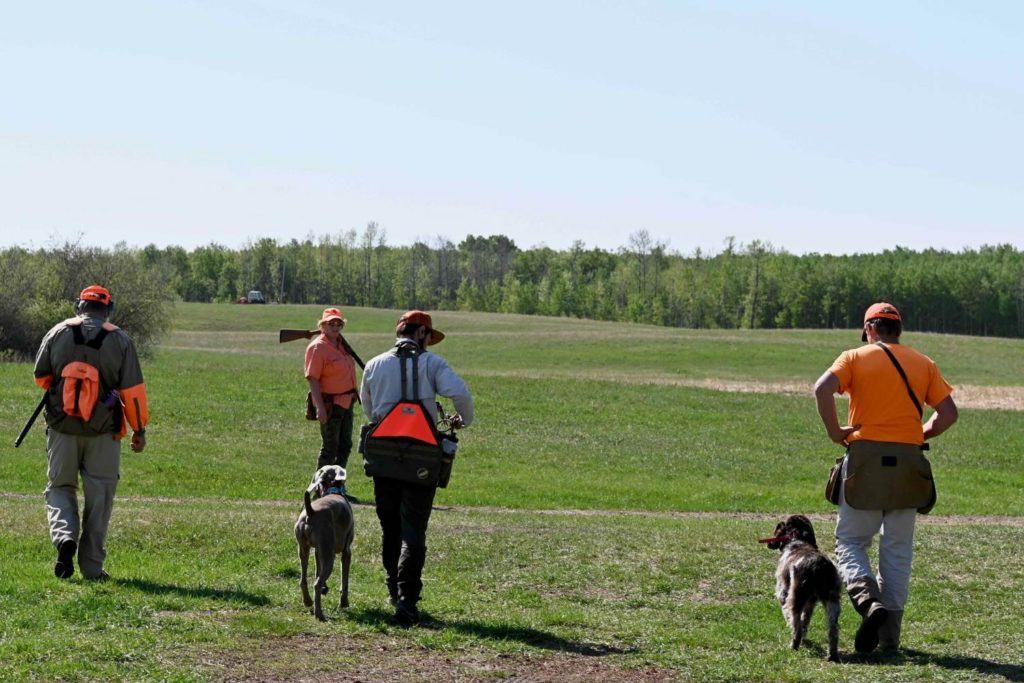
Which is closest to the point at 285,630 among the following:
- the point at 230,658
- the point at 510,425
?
the point at 230,658

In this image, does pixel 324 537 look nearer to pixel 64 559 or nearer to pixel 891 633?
pixel 64 559

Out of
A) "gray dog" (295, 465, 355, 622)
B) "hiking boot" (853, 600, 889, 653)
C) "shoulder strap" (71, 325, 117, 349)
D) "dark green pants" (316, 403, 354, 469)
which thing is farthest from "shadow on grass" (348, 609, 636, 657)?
"dark green pants" (316, 403, 354, 469)

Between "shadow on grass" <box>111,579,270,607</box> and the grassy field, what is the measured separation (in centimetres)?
3

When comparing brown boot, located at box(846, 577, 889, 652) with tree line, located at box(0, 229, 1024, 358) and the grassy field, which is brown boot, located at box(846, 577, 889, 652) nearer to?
the grassy field

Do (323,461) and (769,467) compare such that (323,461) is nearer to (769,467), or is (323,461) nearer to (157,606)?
(157,606)

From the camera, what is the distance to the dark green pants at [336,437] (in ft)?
51.3

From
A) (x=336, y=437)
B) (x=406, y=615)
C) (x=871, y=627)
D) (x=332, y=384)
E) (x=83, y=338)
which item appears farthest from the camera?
(x=336, y=437)

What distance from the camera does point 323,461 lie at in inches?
626

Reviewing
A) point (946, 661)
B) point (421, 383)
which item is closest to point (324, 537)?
point (421, 383)

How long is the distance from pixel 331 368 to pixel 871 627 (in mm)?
8523

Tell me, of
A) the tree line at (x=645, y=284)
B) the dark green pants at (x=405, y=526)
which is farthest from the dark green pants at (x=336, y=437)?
the tree line at (x=645, y=284)

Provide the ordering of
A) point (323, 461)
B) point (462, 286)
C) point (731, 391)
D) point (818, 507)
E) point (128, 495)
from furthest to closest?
point (462, 286) → point (731, 391) → point (818, 507) → point (128, 495) → point (323, 461)

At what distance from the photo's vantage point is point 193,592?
9562mm

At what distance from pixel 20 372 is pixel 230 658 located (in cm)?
2976
